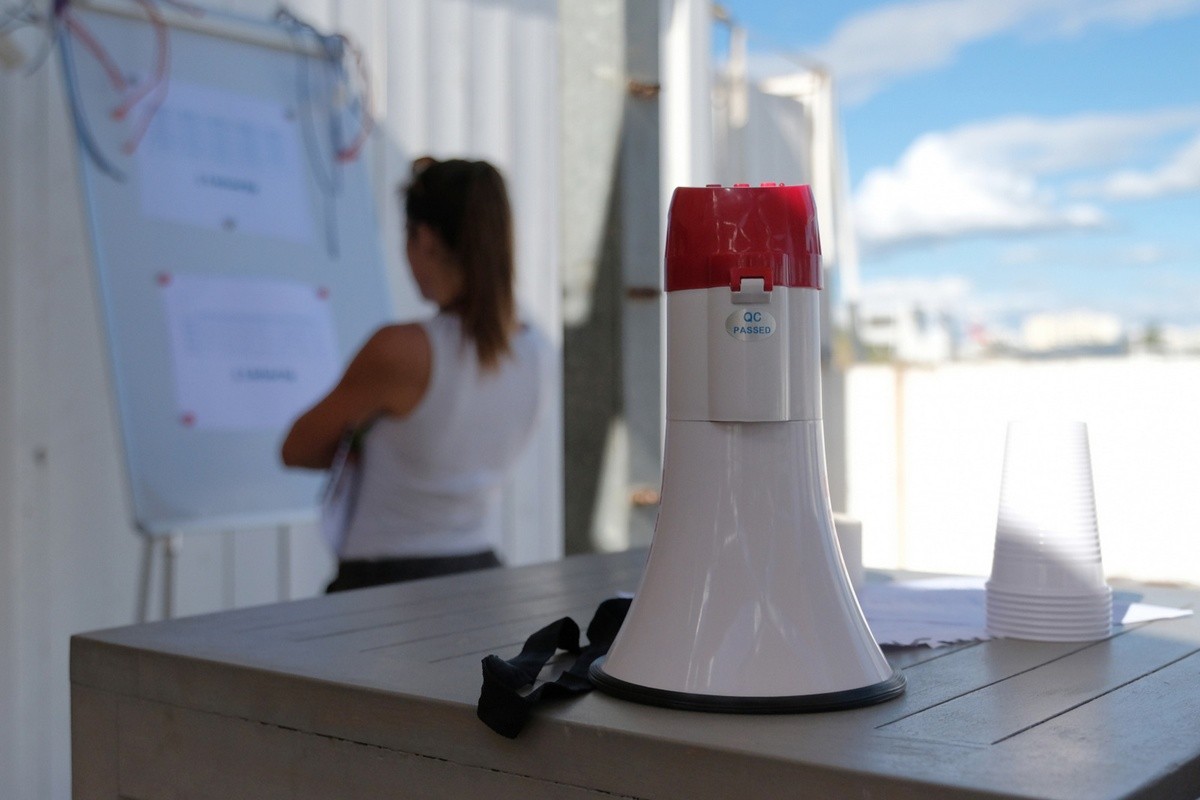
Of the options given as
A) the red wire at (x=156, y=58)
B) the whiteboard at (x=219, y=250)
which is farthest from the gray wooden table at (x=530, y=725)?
the red wire at (x=156, y=58)

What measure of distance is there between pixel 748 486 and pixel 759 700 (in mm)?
116

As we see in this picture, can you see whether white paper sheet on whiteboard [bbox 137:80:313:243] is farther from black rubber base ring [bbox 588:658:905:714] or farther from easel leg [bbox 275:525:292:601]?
black rubber base ring [bbox 588:658:905:714]

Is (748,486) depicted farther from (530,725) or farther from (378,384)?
(378,384)

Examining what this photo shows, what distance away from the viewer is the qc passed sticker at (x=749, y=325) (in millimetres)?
648

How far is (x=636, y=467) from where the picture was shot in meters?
3.36

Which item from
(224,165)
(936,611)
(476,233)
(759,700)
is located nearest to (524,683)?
(759,700)

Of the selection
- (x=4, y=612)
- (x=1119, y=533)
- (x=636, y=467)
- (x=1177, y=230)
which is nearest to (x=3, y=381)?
(x=4, y=612)

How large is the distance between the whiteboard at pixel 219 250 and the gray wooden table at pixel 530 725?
1.19 m

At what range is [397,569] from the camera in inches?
76.1

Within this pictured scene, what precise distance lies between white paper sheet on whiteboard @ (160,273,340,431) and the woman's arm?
0.41 metres

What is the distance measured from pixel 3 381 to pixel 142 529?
2.05 feet

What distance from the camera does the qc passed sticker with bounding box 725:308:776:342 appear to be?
2.13 ft

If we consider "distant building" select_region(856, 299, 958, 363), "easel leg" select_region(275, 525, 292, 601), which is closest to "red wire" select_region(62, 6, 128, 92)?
"easel leg" select_region(275, 525, 292, 601)

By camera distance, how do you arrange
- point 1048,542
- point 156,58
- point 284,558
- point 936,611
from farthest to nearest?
1. point 284,558
2. point 156,58
3. point 936,611
4. point 1048,542
